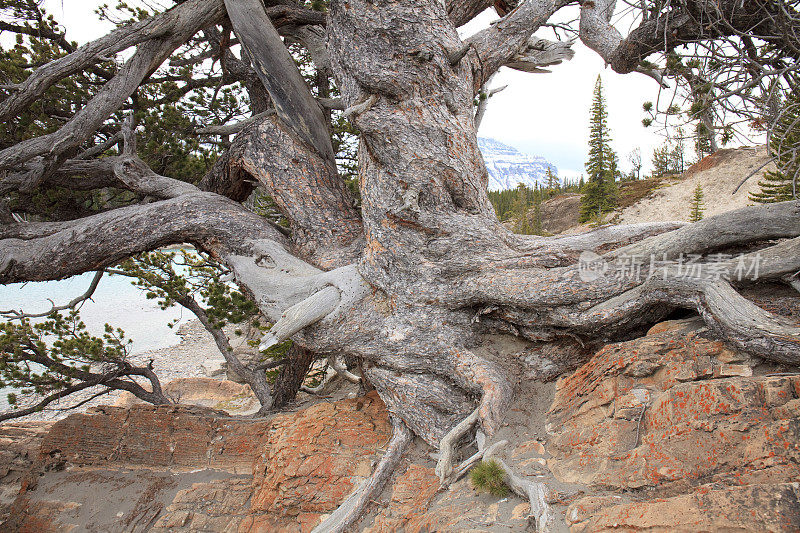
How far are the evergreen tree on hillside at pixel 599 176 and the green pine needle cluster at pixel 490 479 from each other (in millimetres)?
20450

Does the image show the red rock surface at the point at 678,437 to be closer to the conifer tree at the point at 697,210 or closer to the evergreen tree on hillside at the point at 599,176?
the conifer tree at the point at 697,210

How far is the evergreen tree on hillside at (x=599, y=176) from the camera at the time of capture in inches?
866

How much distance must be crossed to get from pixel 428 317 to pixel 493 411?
42.1 inches

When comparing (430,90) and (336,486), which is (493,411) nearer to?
(336,486)

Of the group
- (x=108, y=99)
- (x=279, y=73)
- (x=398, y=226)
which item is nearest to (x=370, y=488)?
(x=398, y=226)

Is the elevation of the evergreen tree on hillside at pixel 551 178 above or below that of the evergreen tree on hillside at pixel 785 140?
above

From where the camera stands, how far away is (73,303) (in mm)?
5742

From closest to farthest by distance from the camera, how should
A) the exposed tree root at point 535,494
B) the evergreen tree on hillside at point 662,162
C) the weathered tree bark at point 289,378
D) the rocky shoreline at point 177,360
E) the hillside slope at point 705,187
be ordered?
1. the exposed tree root at point 535,494
2. the weathered tree bark at point 289,378
3. the rocky shoreline at point 177,360
4. the hillside slope at point 705,187
5. the evergreen tree on hillside at point 662,162

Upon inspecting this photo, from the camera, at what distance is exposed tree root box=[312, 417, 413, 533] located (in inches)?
149

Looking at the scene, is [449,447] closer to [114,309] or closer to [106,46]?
[106,46]

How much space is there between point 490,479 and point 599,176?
2200 cm

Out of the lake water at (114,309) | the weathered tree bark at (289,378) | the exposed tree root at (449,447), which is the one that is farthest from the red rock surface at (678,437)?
the lake water at (114,309)

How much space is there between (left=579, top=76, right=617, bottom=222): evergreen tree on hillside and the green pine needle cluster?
805 inches

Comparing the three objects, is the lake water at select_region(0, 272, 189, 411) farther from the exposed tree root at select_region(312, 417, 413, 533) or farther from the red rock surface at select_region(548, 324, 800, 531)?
the red rock surface at select_region(548, 324, 800, 531)
